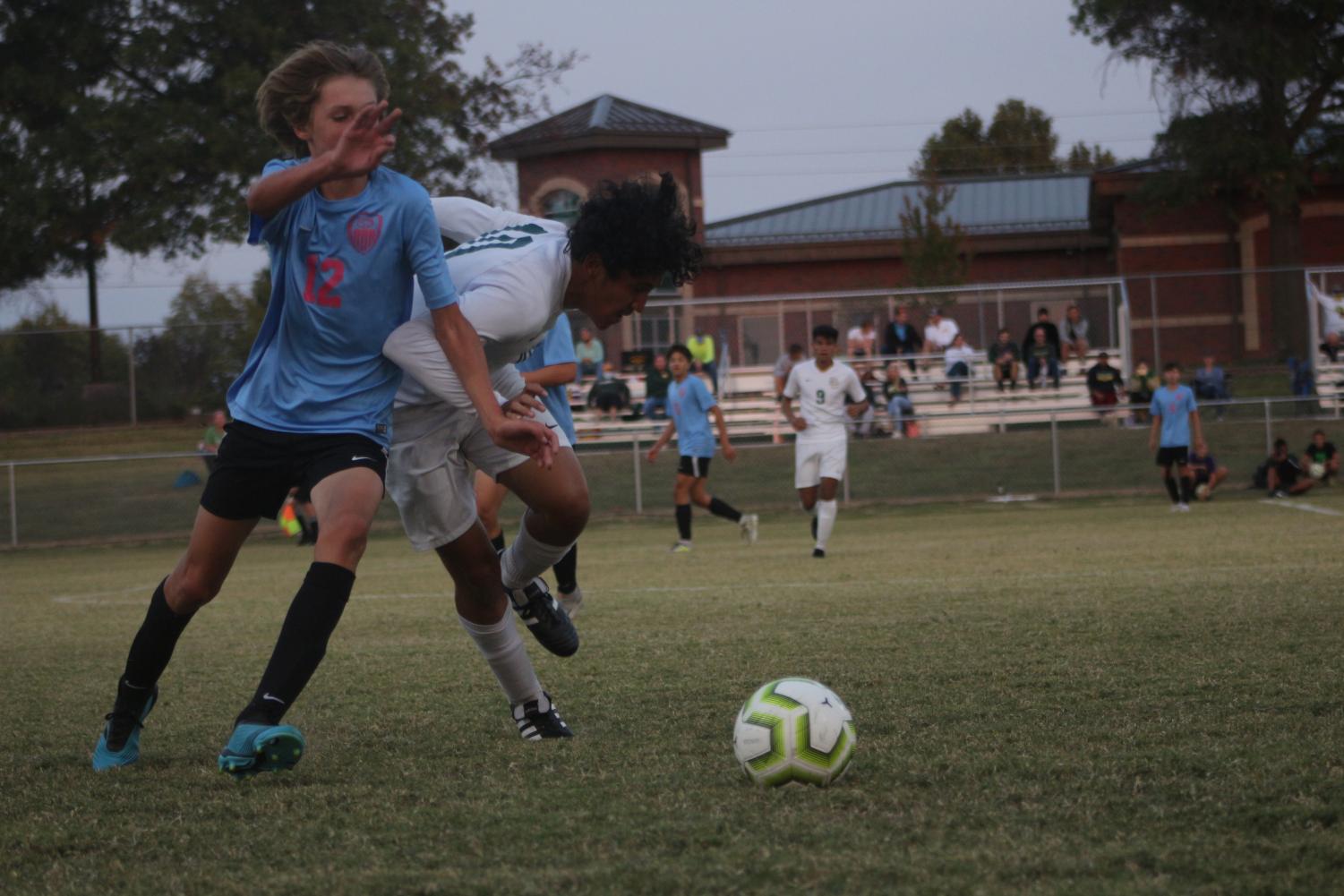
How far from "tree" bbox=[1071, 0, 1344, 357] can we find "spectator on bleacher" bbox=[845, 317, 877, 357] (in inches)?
360

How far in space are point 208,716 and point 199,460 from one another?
711 inches

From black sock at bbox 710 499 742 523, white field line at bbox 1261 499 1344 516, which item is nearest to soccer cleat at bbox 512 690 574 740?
black sock at bbox 710 499 742 523

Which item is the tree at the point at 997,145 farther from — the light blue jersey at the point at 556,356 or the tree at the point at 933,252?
the light blue jersey at the point at 556,356

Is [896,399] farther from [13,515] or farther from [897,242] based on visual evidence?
[897,242]

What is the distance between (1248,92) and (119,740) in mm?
30536

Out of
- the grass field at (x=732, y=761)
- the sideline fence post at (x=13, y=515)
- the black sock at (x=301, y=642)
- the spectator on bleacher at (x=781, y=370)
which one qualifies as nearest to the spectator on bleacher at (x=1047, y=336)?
the spectator on bleacher at (x=781, y=370)

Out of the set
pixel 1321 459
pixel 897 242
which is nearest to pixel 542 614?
pixel 1321 459

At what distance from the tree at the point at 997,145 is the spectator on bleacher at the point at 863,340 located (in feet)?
109

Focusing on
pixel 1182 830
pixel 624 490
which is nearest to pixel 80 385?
pixel 624 490

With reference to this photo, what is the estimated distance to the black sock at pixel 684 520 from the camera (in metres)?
15.0

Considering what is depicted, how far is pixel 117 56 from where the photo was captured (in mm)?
26516

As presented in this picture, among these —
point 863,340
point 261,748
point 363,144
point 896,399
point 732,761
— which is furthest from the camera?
point 863,340

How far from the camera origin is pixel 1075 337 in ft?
80.5

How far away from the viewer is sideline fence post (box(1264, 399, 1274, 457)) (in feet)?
68.5
